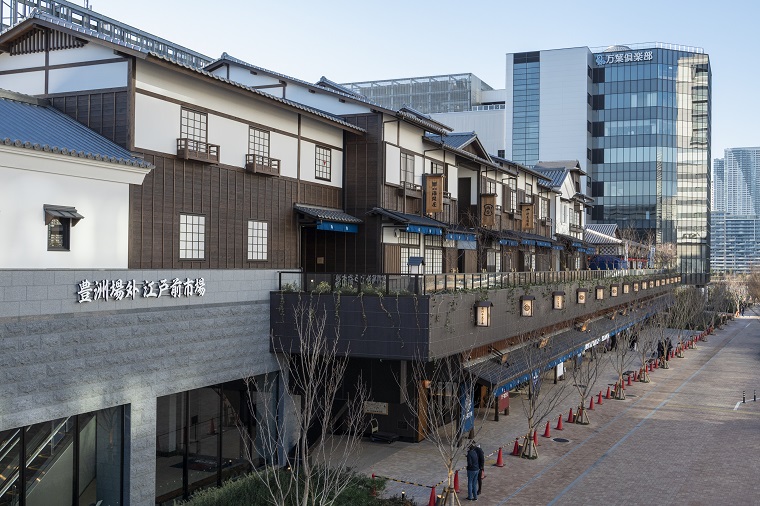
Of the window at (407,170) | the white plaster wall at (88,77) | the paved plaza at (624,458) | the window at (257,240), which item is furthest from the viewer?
the window at (407,170)

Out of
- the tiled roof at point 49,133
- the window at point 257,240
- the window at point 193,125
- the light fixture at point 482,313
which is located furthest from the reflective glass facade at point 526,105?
the tiled roof at point 49,133

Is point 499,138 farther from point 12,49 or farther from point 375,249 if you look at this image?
point 12,49

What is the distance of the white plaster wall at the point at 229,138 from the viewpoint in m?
23.2

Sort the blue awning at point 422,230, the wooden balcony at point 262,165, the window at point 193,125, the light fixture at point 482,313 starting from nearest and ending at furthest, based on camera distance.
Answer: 1. the window at point 193,125
2. the wooden balcony at point 262,165
3. the light fixture at point 482,313
4. the blue awning at point 422,230

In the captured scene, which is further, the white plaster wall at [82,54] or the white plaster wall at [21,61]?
the white plaster wall at [21,61]

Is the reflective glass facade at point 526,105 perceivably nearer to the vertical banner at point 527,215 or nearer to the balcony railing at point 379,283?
the vertical banner at point 527,215

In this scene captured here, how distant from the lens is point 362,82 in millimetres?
136500

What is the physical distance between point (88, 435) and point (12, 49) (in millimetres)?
12289

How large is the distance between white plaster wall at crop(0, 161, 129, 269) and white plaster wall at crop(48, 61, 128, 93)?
10.6 feet

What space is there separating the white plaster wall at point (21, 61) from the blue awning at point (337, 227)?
417 inches

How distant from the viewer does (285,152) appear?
2648cm

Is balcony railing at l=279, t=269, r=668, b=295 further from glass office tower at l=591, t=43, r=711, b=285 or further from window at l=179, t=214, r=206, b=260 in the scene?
glass office tower at l=591, t=43, r=711, b=285

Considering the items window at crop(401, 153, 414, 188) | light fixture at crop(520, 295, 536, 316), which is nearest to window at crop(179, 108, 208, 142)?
window at crop(401, 153, 414, 188)

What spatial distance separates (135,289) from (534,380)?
694 inches
